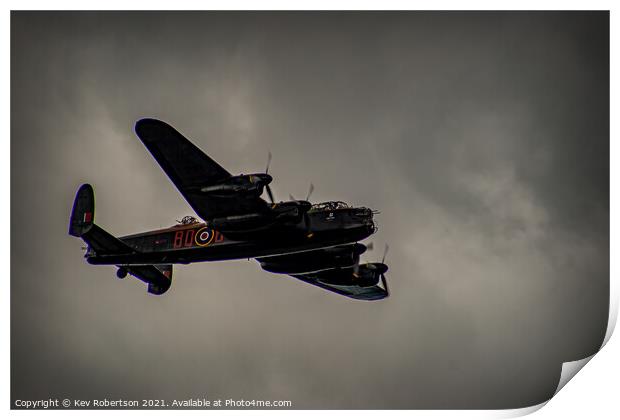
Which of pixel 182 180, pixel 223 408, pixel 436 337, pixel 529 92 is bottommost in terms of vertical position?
pixel 223 408

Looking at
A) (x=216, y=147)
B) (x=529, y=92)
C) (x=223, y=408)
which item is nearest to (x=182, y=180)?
(x=216, y=147)

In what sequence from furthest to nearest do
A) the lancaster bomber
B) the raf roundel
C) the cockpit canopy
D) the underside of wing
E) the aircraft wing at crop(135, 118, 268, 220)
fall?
the underside of wing < the raf roundel < the cockpit canopy < the lancaster bomber < the aircraft wing at crop(135, 118, 268, 220)

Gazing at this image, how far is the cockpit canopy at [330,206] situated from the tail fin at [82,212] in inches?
158

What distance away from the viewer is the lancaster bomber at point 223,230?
14555 mm

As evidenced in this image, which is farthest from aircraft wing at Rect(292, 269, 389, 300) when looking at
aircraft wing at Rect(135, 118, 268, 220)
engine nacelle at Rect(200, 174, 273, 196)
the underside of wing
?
engine nacelle at Rect(200, 174, 273, 196)

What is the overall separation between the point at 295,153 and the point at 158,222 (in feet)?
9.67

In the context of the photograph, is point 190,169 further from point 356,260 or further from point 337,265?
→ point 356,260

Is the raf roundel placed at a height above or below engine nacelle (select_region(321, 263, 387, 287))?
above

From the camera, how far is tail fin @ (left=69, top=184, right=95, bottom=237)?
15.6 metres

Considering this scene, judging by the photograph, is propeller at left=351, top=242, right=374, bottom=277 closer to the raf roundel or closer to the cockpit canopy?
the cockpit canopy

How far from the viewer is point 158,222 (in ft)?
53.6

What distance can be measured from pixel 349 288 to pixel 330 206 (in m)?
2.86

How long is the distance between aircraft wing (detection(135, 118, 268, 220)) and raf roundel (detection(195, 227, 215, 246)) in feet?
2.39

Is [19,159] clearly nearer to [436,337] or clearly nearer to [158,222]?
[158,222]
